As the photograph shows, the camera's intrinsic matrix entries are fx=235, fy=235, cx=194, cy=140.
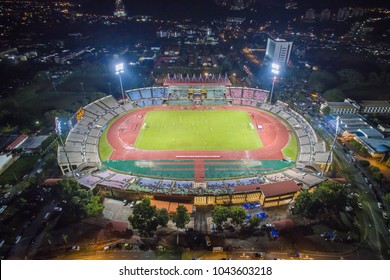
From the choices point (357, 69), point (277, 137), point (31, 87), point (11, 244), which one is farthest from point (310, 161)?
point (31, 87)

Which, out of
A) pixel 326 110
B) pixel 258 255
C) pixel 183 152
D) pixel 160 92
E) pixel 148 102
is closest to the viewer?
pixel 258 255

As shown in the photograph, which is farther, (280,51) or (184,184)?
(280,51)

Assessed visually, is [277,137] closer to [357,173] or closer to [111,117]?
[357,173]

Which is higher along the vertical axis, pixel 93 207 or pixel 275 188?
pixel 275 188

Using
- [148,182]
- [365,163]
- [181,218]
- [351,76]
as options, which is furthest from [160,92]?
[351,76]

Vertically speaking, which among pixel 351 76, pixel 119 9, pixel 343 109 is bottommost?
pixel 343 109

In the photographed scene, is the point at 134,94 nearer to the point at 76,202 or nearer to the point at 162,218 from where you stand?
the point at 76,202

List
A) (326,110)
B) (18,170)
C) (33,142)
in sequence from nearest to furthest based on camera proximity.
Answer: (18,170)
(33,142)
(326,110)

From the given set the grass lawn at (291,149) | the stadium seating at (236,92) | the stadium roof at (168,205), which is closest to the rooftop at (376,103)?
the grass lawn at (291,149)
